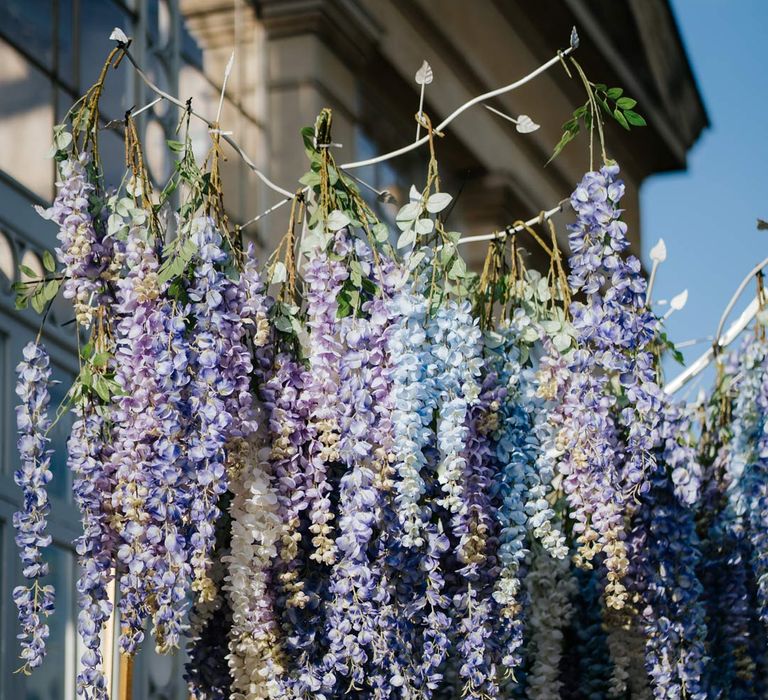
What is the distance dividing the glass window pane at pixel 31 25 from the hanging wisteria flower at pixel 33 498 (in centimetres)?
353

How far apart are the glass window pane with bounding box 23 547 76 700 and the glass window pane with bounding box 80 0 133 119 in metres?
2.38

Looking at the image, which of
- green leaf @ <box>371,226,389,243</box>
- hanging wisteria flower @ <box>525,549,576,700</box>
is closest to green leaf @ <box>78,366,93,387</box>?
green leaf @ <box>371,226,389,243</box>

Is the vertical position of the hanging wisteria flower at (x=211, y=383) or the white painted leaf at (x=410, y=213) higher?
the white painted leaf at (x=410, y=213)

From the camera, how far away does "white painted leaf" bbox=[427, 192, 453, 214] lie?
490cm

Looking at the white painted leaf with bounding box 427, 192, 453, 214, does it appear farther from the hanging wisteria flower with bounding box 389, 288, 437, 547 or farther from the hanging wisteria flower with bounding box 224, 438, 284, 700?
the hanging wisteria flower with bounding box 224, 438, 284, 700

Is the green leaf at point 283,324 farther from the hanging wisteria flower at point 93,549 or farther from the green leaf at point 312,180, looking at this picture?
the hanging wisteria flower at point 93,549

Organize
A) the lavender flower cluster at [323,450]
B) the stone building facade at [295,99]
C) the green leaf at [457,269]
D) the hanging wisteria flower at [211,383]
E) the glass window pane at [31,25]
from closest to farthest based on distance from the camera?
1. the hanging wisteria flower at [211,383]
2. the lavender flower cluster at [323,450]
3. the green leaf at [457,269]
4. the stone building facade at [295,99]
5. the glass window pane at [31,25]

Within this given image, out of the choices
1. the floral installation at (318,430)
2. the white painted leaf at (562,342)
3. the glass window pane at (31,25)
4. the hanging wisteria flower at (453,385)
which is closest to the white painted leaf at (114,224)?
the floral installation at (318,430)

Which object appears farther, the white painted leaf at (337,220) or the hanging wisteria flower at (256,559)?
the white painted leaf at (337,220)

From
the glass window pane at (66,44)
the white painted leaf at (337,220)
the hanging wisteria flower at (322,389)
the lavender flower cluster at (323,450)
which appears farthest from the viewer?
the glass window pane at (66,44)

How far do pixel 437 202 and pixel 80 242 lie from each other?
39.0 inches

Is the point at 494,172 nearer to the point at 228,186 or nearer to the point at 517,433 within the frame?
the point at 228,186

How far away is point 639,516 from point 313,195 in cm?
161

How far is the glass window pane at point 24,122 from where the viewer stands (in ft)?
25.6
